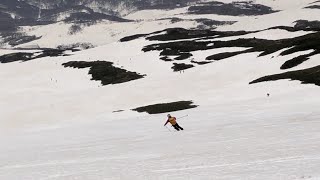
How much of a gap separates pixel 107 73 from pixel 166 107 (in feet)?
126

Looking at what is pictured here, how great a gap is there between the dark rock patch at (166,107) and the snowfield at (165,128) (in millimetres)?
1222

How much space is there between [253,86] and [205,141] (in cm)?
3194

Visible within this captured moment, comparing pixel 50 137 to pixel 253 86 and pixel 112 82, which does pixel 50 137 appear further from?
pixel 112 82

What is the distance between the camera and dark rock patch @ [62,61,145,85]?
86.1 meters

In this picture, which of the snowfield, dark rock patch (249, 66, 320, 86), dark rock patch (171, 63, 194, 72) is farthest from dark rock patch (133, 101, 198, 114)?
dark rock patch (171, 63, 194, 72)

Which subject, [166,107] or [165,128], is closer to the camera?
[165,128]

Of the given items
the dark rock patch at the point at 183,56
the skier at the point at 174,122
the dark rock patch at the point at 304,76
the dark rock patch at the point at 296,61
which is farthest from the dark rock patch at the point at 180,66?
the skier at the point at 174,122

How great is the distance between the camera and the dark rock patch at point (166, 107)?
175ft

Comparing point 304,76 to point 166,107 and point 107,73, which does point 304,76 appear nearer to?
point 166,107

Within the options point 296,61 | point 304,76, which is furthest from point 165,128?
point 296,61

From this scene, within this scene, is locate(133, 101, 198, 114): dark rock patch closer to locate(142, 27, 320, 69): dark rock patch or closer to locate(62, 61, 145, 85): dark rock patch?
locate(142, 27, 320, 69): dark rock patch

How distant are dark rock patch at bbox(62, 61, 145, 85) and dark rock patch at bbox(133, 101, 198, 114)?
89.9ft

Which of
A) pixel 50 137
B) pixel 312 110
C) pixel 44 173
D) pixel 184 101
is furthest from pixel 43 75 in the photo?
pixel 44 173

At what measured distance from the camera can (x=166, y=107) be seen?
5516 cm
